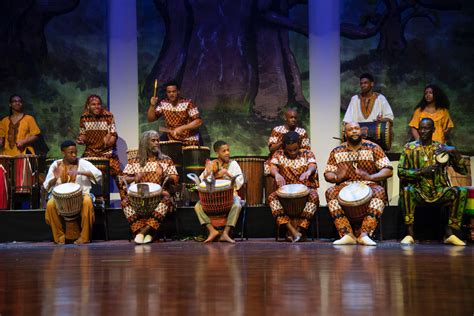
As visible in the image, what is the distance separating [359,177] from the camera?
7.41 meters

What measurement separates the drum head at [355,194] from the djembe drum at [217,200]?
1.11 metres

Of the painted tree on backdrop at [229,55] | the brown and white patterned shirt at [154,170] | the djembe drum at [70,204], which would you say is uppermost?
the painted tree on backdrop at [229,55]

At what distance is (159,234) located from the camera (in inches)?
317

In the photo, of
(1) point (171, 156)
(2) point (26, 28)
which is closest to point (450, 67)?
(1) point (171, 156)

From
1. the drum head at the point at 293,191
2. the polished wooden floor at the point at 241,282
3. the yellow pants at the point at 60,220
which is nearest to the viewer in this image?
the polished wooden floor at the point at 241,282

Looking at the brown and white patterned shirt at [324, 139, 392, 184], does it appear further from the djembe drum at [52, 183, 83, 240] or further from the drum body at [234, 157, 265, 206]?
the djembe drum at [52, 183, 83, 240]

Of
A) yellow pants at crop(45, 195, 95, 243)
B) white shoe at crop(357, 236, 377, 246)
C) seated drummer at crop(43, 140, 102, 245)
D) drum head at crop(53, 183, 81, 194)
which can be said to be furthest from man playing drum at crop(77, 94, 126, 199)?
white shoe at crop(357, 236, 377, 246)

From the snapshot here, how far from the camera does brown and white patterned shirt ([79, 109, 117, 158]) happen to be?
29.1 ft

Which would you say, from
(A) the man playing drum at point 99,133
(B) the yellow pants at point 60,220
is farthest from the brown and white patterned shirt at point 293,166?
(A) the man playing drum at point 99,133

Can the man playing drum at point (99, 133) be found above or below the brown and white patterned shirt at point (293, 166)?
above

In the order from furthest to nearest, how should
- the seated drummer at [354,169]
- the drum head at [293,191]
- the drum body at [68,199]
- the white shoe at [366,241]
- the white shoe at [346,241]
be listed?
the drum body at [68,199] < the drum head at [293,191] < the seated drummer at [354,169] < the white shoe at [346,241] < the white shoe at [366,241]

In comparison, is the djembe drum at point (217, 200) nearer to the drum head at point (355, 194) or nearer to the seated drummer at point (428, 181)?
the drum head at point (355, 194)

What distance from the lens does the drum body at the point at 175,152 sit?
27.8 ft

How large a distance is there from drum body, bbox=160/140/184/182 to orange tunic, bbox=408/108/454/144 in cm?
274
